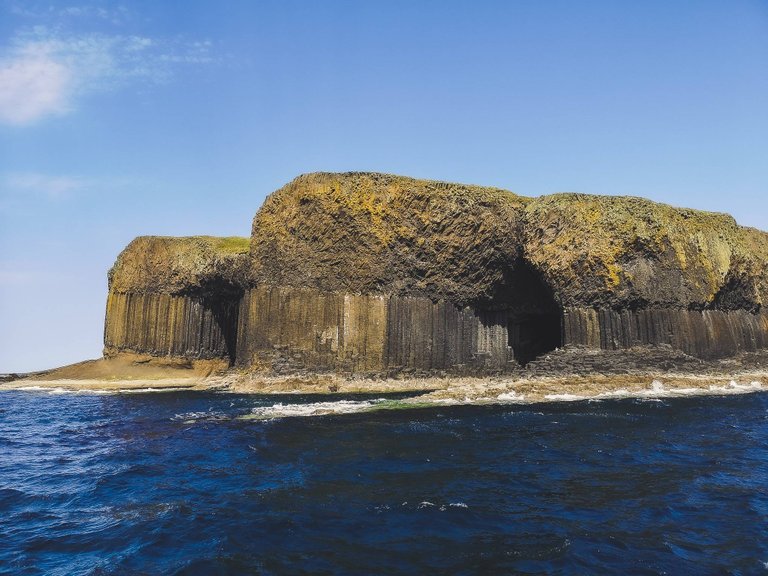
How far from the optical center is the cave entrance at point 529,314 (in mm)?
39031

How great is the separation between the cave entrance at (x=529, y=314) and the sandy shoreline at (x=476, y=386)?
572 cm

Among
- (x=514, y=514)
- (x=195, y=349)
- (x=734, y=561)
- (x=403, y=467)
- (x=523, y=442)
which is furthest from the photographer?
(x=195, y=349)

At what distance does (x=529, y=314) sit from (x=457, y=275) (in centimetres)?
756

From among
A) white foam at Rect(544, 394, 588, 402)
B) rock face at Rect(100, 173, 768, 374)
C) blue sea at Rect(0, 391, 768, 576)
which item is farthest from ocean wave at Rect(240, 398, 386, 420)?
white foam at Rect(544, 394, 588, 402)

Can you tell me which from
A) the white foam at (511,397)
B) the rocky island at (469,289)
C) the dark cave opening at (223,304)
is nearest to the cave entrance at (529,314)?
the rocky island at (469,289)

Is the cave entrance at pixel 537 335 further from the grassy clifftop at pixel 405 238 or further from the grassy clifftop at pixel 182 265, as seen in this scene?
the grassy clifftop at pixel 182 265

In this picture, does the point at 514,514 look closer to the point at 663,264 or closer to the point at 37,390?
the point at 663,264

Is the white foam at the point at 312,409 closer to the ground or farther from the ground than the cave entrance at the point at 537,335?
closer to the ground

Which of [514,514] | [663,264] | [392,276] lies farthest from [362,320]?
[514,514]

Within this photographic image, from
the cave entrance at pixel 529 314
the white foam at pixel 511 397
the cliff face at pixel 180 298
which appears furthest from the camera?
the cliff face at pixel 180 298

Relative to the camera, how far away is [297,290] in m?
37.4

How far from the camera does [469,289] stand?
1487 inches

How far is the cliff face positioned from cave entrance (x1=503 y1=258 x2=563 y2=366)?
20.9 meters

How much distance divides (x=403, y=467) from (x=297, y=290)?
23.2 m
